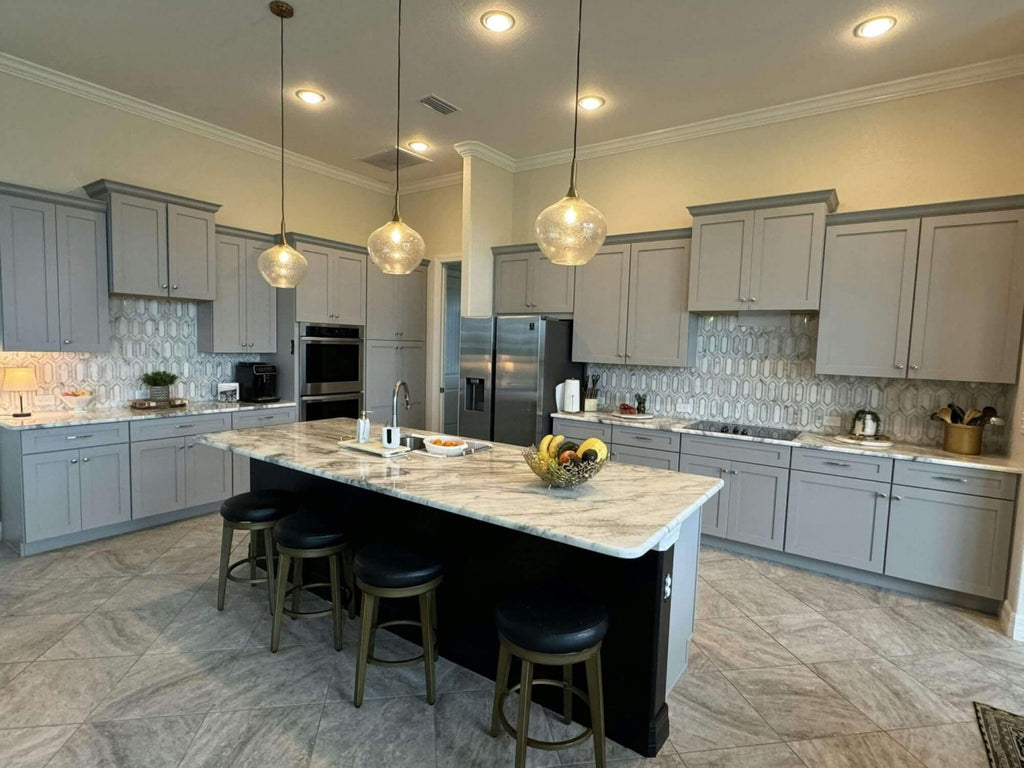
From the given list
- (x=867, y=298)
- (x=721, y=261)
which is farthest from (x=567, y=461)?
(x=867, y=298)

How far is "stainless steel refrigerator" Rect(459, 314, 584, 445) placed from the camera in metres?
4.46

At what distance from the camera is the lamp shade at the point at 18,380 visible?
342cm

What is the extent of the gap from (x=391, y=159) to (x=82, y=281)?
2.79m

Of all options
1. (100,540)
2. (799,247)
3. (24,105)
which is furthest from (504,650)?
(24,105)

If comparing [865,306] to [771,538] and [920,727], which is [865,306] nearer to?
[771,538]

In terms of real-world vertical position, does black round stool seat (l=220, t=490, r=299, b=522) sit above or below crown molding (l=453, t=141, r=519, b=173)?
below

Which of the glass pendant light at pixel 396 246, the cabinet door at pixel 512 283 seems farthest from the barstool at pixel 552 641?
the cabinet door at pixel 512 283

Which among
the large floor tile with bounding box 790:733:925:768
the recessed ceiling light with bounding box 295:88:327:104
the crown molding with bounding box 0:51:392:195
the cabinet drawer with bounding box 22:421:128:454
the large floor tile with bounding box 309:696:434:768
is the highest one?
the recessed ceiling light with bounding box 295:88:327:104

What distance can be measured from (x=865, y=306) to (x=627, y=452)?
1863 millimetres

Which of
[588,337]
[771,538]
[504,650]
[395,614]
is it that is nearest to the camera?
[504,650]

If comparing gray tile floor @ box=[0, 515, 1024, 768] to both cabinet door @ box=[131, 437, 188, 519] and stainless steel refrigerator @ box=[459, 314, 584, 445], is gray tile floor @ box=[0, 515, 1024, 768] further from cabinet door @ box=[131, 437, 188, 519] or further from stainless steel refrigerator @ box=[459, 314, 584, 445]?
stainless steel refrigerator @ box=[459, 314, 584, 445]

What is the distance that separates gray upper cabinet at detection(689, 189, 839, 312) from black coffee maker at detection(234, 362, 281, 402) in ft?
12.0

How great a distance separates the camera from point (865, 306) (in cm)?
346

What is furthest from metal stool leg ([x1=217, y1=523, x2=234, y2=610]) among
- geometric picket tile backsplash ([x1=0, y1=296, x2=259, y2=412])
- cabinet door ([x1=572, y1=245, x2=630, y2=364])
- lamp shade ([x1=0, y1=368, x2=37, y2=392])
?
cabinet door ([x1=572, y1=245, x2=630, y2=364])
